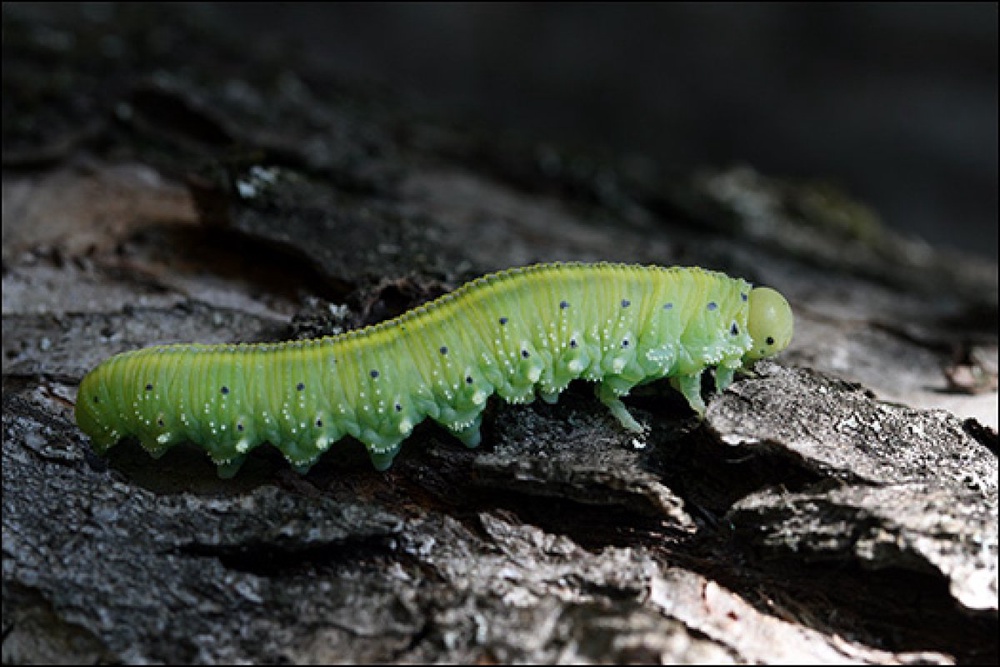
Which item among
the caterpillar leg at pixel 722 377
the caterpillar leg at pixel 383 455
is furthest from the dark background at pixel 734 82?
the caterpillar leg at pixel 383 455

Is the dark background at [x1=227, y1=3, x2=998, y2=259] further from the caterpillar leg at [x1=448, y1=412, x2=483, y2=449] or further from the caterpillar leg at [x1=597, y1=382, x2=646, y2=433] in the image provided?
the caterpillar leg at [x1=448, y1=412, x2=483, y2=449]

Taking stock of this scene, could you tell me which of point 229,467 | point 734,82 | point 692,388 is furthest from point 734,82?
point 229,467

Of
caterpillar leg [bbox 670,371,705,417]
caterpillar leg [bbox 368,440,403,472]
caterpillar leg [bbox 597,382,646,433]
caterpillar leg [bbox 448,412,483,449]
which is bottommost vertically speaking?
caterpillar leg [bbox 368,440,403,472]

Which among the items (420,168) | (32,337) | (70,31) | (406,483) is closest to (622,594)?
(406,483)

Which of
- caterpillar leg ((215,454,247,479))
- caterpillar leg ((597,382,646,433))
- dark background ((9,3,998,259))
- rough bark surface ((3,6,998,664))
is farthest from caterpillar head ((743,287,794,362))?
dark background ((9,3,998,259))

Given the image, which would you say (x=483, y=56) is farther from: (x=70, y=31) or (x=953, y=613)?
(x=953, y=613)

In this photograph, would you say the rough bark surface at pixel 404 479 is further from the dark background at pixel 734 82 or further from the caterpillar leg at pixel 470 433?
the dark background at pixel 734 82
